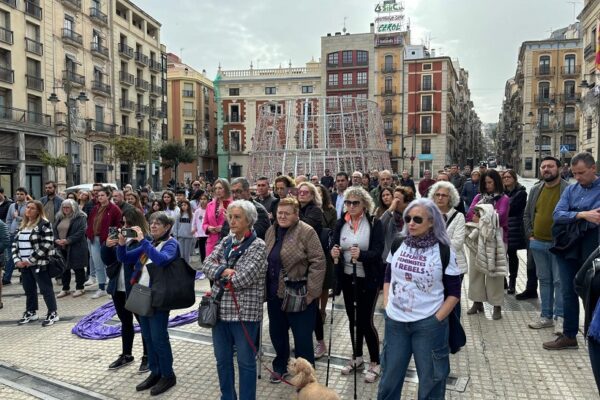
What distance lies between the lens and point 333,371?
4.17 metres

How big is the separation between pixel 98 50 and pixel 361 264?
122 ft

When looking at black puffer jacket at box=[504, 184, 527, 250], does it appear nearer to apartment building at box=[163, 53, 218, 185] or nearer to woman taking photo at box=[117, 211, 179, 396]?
woman taking photo at box=[117, 211, 179, 396]

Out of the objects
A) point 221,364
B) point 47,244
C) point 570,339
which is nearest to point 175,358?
point 221,364

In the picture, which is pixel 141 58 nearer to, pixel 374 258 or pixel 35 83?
pixel 35 83

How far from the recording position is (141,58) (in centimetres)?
4088

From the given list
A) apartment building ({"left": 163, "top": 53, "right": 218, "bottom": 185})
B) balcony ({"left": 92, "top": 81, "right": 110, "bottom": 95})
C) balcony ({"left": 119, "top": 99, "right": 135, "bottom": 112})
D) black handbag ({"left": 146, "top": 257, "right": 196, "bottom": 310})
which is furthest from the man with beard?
apartment building ({"left": 163, "top": 53, "right": 218, "bottom": 185})

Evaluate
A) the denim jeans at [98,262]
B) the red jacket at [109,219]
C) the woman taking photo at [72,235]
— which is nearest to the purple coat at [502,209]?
the red jacket at [109,219]

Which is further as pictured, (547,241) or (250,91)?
(250,91)

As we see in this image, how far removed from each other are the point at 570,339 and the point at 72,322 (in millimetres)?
5999

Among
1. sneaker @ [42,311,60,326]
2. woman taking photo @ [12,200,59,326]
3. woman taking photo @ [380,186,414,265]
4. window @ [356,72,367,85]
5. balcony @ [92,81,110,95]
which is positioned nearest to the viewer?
woman taking photo @ [380,186,414,265]

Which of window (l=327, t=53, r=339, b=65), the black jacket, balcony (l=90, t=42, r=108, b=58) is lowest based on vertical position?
the black jacket

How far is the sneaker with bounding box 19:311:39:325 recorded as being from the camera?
596cm

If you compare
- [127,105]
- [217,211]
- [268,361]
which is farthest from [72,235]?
[127,105]

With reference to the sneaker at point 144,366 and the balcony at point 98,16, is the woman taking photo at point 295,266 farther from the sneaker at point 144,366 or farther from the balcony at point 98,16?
the balcony at point 98,16
